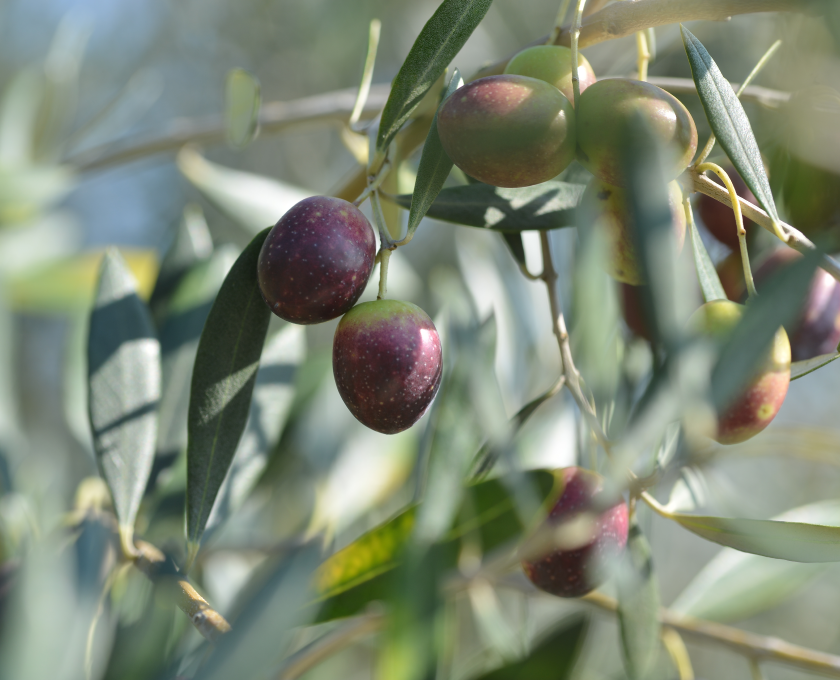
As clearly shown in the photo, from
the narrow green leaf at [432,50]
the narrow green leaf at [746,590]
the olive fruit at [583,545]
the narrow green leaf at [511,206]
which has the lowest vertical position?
the narrow green leaf at [746,590]

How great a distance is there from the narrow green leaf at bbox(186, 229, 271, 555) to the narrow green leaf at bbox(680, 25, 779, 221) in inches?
11.3

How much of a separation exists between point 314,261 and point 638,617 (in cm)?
38

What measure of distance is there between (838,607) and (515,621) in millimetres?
1326

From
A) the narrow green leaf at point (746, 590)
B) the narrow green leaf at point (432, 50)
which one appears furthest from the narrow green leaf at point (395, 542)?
the narrow green leaf at point (746, 590)

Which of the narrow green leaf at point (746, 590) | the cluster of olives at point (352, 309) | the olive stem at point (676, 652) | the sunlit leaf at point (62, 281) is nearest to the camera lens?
the cluster of olives at point (352, 309)

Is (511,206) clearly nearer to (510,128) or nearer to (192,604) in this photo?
(510,128)

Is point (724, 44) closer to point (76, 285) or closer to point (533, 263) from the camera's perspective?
point (533, 263)

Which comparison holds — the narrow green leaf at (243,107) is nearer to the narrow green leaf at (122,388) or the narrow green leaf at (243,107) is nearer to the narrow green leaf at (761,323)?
the narrow green leaf at (122,388)

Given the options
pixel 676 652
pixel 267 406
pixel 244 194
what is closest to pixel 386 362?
pixel 267 406

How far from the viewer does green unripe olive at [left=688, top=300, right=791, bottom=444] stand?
0.41 metres

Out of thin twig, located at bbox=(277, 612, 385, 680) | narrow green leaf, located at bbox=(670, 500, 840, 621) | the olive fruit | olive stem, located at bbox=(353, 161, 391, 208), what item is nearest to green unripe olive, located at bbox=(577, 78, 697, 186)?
olive stem, located at bbox=(353, 161, 391, 208)

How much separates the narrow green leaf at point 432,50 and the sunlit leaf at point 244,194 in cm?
54

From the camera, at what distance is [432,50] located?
426mm

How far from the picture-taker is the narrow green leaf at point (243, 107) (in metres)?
0.59
